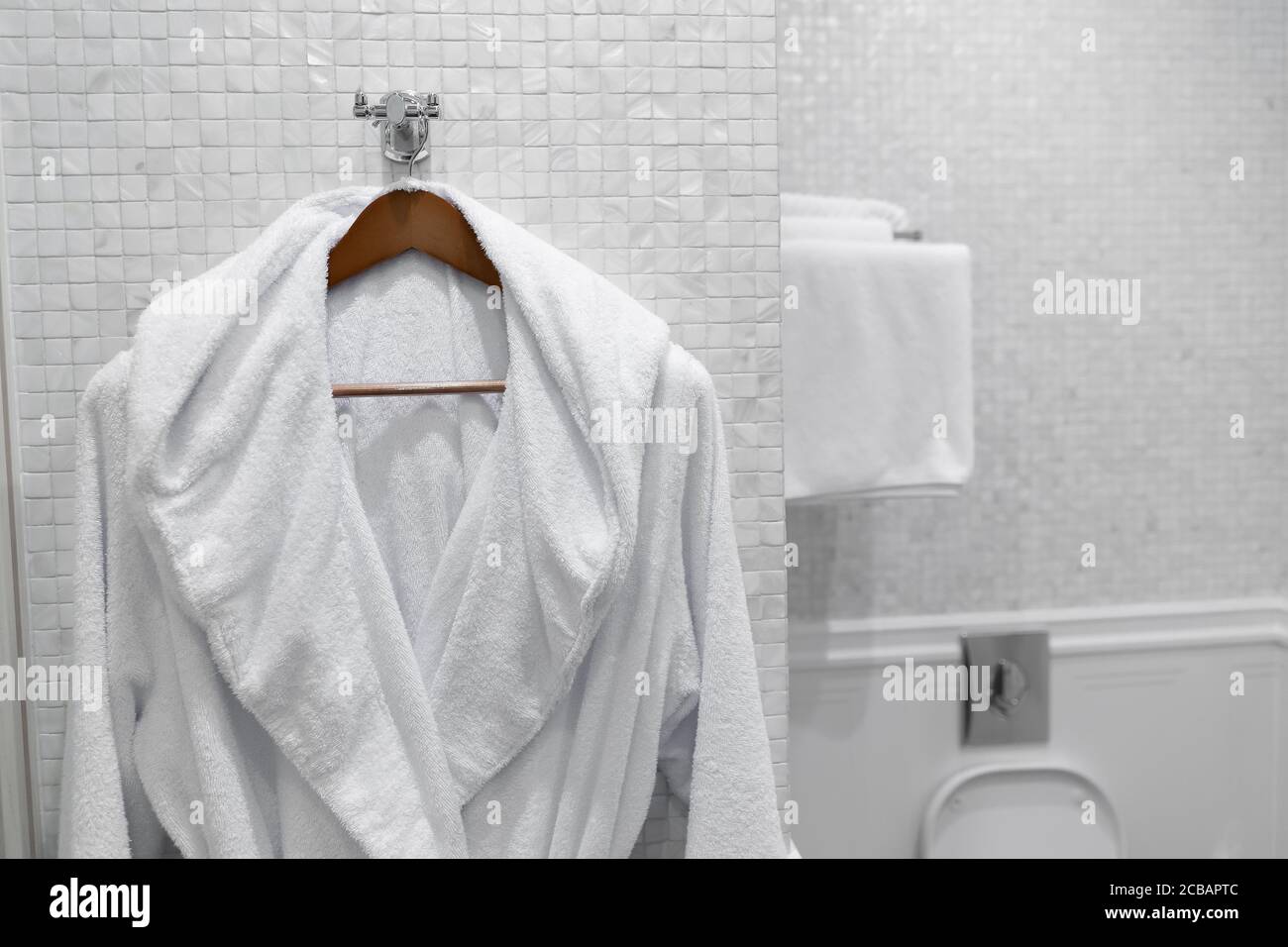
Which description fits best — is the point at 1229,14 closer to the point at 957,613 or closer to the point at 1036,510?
the point at 1036,510

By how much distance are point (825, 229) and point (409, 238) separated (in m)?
0.55

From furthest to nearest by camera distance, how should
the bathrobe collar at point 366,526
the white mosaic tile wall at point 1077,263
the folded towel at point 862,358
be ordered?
the white mosaic tile wall at point 1077,263 → the folded towel at point 862,358 → the bathrobe collar at point 366,526

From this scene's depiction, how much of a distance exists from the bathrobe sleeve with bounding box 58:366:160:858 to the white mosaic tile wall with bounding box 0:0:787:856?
0.29ft

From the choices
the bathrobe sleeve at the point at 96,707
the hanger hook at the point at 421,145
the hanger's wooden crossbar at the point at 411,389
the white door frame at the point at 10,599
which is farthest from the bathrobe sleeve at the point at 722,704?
the white door frame at the point at 10,599

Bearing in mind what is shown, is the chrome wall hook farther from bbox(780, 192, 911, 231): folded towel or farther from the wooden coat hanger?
bbox(780, 192, 911, 231): folded towel

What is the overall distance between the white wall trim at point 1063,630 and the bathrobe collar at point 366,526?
0.61 meters

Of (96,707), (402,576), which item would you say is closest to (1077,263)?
(402,576)

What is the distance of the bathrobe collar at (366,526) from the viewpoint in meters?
0.70

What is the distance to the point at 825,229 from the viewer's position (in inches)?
44.9

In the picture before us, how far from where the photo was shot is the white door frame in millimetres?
776

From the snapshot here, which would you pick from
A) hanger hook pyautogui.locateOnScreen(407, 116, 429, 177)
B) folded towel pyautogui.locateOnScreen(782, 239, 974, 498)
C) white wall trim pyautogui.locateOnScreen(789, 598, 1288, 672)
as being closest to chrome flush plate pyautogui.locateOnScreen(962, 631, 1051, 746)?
white wall trim pyautogui.locateOnScreen(789, 598, 1288, 672)

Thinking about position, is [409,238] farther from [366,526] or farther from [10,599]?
[10,599]

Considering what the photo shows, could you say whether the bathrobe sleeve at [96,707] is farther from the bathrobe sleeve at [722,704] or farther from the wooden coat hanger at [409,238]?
the bathrobe sleeve at [722,704]
